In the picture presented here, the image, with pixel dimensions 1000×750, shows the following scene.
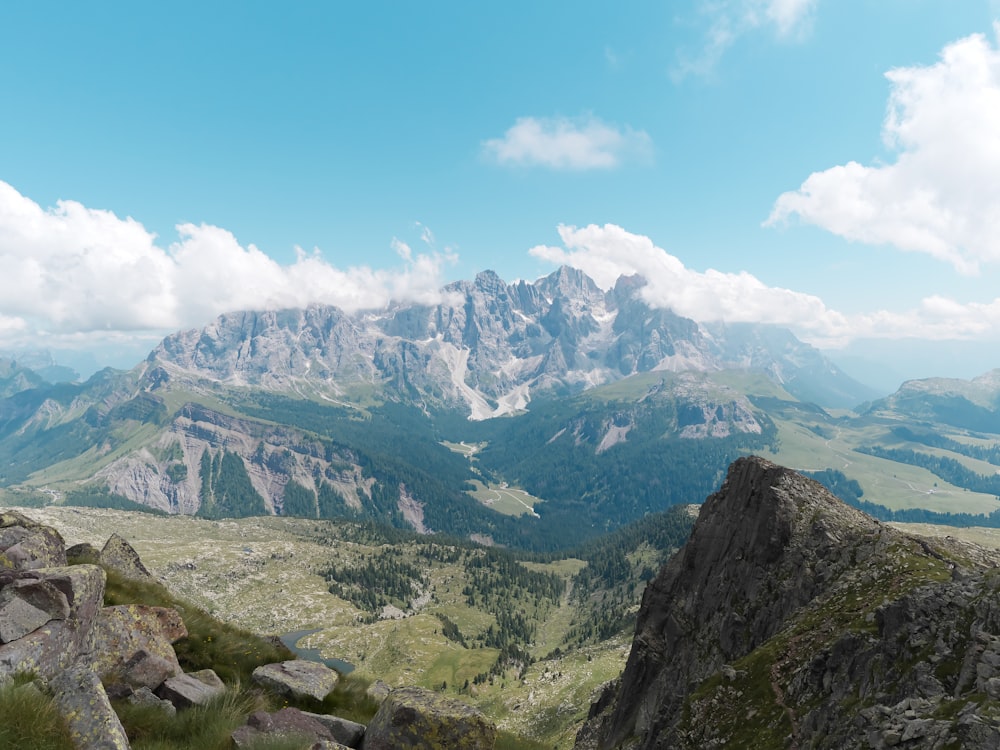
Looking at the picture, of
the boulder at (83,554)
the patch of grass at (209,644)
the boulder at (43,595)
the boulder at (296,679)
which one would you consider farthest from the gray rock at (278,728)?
the boulder at (83,554)

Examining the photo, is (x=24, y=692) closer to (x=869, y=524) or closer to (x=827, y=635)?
(x=827, y=635)

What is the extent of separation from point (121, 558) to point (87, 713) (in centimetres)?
3032

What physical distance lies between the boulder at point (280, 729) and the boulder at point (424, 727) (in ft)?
4.99

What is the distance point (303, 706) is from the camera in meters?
17.5

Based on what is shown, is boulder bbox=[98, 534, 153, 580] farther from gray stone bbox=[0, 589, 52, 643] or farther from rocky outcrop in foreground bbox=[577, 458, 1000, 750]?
rocky outcrop in foreground bbox=[577, 458, 1000, 750]

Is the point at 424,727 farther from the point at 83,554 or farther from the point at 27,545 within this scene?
the point at 83,554

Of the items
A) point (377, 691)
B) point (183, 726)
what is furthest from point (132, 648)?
point (377, 691)

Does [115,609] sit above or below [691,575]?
above

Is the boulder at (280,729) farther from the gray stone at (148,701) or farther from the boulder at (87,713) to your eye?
the gray stone at (148,701)

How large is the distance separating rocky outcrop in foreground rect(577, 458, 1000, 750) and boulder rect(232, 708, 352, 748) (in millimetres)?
20151

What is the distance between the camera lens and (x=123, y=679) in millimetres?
14805

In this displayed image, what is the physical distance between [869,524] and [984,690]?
3254 cm

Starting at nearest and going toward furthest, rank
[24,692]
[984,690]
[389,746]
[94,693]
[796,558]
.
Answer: [24,692], [94,693], [389,746], [984,690], [796,558]

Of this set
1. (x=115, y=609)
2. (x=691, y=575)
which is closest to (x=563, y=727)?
(x=691, y=575)
